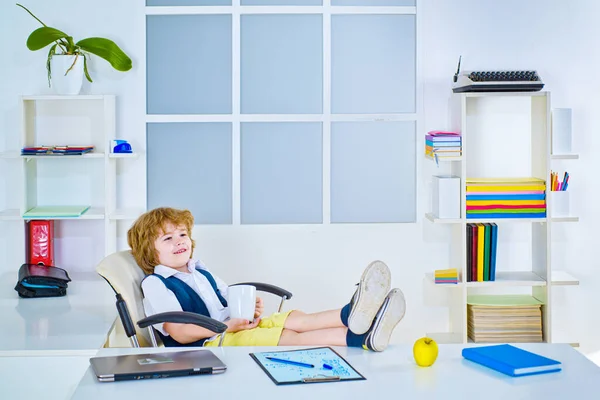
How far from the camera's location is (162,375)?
2.41 m

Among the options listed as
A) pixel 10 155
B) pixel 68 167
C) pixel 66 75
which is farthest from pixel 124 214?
pixel 66 75

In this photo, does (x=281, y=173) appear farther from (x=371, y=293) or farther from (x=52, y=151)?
(x=371, y=293)

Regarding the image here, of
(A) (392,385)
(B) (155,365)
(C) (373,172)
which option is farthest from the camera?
(C) (373,172)

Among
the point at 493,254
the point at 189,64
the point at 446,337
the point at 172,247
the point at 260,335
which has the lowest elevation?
the point at 446,337

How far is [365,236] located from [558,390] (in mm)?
2443

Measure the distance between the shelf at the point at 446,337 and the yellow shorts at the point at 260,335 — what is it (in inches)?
54.9

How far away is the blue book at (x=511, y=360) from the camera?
243cm

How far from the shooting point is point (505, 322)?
4.46m

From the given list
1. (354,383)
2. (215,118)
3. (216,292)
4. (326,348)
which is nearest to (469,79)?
(215,118)

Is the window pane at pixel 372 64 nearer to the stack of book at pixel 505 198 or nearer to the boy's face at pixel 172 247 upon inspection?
the stack of book at pixel 505 198

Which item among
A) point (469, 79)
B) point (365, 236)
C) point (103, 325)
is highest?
point (469, 79)

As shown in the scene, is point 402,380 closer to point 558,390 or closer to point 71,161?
point 558,390

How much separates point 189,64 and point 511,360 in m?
2.77

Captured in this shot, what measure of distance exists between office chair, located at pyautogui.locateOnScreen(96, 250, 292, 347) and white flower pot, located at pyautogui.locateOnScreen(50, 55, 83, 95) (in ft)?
3.74
